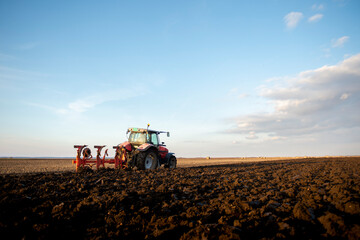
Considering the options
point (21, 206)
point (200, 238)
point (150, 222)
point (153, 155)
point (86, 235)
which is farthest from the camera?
point (153, 155)

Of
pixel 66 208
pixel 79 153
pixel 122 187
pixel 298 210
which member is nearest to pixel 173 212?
pixel 66 208

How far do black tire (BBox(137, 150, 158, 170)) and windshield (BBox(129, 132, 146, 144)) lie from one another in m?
0.93

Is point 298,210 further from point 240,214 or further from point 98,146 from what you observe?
point 98,146

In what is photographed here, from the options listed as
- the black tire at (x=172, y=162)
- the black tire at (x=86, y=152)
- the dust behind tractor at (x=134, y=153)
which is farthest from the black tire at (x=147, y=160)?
the black tire at (x=86, y=152)

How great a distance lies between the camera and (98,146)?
10.5 m

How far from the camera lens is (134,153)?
10.9m

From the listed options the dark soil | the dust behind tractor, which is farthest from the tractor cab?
the dark soil

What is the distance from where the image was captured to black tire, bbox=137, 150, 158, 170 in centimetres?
1074

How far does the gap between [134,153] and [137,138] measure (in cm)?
139

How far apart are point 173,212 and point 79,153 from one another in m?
7.44

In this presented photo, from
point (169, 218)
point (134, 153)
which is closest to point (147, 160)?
point (134, 153)

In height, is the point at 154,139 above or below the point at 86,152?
above

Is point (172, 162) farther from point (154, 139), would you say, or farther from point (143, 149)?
point (143, 149)

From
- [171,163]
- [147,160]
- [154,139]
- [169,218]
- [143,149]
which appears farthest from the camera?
[171,163]
